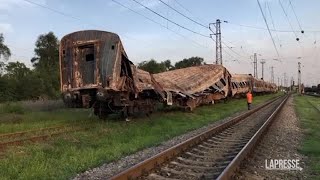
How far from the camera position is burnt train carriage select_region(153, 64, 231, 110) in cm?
2659

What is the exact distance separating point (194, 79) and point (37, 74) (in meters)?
36.4

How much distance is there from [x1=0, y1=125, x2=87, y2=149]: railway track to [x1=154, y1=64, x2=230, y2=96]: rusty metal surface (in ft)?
30.8

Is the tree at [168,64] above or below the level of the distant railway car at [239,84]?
above

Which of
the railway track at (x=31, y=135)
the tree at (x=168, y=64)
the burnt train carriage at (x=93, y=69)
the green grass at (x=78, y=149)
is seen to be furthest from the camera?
the tree at (x=168, y=64)

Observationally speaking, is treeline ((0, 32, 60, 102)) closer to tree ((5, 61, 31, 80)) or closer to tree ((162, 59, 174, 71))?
tree ((5, 61, 31, 80))

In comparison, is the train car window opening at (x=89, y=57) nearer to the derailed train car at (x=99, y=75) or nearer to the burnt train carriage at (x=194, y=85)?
the derailed train car at (x=99, y=75)

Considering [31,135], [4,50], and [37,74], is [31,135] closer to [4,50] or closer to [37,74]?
[37,74]

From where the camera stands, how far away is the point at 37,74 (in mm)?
61219

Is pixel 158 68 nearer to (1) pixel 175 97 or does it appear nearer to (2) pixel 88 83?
(1) pixel 175 97

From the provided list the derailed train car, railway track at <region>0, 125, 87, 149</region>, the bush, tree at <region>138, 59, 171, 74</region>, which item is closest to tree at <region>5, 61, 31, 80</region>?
tree at <region>138, 59, 171, 74</region>

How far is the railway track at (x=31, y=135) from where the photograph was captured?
43.6 ft

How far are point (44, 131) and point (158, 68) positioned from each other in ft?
216

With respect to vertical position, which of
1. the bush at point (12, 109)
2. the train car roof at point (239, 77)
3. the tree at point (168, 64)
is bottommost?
the bush at point (12, 109)

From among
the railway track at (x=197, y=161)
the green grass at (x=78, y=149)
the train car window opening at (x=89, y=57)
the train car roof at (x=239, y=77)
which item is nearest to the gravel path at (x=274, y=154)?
the railway track at (x=197, y=161)
